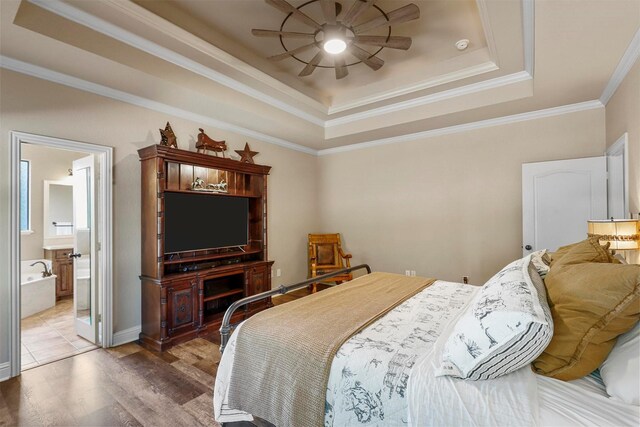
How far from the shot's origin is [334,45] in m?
2.54

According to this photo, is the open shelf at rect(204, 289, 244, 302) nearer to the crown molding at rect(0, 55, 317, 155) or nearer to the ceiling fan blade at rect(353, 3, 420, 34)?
the crown molding at rect(0, 55, 317, 155)

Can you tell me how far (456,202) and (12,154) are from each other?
490 cm

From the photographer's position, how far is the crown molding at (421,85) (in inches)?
131

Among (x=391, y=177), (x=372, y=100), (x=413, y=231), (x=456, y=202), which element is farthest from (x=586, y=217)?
(x=372, y=100)

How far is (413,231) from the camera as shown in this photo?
4.74 metres

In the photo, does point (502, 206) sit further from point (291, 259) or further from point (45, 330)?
point (45, 330)

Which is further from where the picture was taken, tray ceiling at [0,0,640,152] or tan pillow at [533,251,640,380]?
tray ceiling at [0,0,640,152]

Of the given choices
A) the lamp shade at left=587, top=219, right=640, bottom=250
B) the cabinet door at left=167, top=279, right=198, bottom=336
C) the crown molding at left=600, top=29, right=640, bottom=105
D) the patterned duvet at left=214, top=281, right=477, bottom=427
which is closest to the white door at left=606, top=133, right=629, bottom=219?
the crown molding at left=600, top=29, right=640, bottom=105

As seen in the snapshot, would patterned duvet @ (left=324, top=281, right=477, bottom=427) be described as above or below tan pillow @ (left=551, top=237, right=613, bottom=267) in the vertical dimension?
below

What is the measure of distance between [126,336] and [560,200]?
199 inches

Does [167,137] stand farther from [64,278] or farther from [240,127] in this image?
[64,278]

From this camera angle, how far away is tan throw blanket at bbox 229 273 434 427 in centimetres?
137

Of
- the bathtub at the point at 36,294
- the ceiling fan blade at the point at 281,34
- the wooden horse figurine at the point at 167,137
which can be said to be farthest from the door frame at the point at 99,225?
the ceiling fan blade at the point at 281,34

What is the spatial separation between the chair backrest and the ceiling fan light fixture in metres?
3.20
